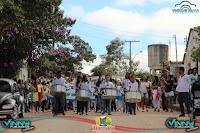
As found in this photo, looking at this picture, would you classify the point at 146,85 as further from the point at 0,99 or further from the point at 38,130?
the point at 38,130

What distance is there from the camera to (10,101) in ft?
43.2

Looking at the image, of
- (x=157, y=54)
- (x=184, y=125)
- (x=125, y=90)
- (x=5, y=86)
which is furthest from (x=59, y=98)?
(x=157, y=54)

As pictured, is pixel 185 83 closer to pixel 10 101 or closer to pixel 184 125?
pixel 184 125

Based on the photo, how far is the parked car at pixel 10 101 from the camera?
12.9 metres

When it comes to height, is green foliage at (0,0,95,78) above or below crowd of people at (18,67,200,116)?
above

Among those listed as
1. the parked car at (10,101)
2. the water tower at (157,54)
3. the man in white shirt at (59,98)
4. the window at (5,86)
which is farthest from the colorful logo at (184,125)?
the water tower at (157,54)

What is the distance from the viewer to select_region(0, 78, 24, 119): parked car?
12.9 meters

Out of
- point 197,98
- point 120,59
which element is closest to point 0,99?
point 197,98

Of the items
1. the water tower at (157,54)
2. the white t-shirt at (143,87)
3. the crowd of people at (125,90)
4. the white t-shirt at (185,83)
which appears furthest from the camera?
the water tower at (157,54)

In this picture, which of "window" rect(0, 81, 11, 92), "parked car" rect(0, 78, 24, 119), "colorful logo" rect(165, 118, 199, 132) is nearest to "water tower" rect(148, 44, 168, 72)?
"parked car" rect(0, 78, 24, 119)

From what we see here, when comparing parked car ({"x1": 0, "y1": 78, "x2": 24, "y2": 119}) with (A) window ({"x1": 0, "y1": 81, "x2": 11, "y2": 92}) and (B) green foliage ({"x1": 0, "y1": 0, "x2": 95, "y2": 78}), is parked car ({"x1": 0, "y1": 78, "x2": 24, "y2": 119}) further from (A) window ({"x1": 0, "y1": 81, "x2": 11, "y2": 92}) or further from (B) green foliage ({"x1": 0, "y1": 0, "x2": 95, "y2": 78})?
(B) green foliage ({"x1": 0, "y1": 0, "x2": 95, "y2": 78})

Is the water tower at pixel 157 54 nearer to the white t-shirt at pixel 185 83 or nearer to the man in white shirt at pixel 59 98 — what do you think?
the man in white shirt at pixel 59 98

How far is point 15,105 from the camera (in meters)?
13.6

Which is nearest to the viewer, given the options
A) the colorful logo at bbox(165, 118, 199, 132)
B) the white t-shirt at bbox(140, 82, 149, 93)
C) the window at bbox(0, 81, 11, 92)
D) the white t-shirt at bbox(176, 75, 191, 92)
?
the colorful logo at bbox(165, 118, 199, 132)
